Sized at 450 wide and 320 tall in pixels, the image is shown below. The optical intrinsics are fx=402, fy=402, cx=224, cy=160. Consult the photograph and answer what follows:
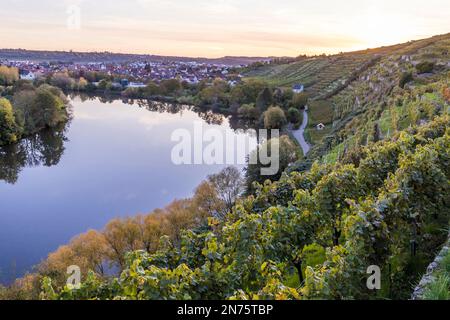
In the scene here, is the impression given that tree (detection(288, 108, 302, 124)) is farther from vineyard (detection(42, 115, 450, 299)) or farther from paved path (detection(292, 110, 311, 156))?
vineyard (detection(42, 115, 450, 299))

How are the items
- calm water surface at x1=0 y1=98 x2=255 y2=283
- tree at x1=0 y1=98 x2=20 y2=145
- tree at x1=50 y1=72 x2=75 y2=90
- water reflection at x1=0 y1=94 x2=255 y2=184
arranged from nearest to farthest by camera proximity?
1. calm water surface at x1=0 y1=98 x2=255 y2=283
2. water reflection at x1=0 y1=94 x2=255 y2=184
3. tree at x1=0 y1=98 x2=20 y2=145
4. tree at x1=50 y1=72 x2=75 y2=90

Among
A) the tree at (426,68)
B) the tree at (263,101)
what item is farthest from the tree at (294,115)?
the tree at (426,68)

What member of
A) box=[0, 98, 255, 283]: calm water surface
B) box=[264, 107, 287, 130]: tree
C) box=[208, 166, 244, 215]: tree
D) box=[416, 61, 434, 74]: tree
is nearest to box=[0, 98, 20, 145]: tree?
box=[0, 98, 255, 283]: calm water surface

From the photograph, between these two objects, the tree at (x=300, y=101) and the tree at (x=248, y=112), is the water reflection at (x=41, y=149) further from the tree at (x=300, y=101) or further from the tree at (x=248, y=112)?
the tree at (x=300, y=101)

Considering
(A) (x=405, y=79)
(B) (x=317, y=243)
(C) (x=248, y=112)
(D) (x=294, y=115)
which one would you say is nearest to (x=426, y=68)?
(A) (x=405, y=79)

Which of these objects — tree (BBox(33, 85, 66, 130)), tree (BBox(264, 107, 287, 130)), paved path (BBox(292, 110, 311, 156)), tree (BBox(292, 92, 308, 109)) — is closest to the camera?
paved path (BBox(292, 110, 311, 156))
